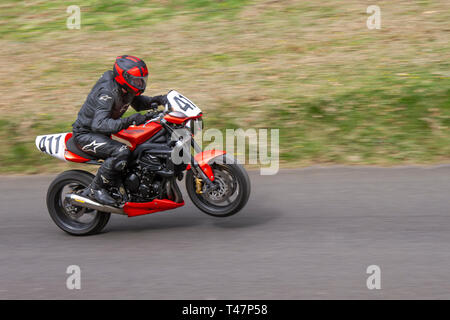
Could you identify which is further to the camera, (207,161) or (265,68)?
(265,68)

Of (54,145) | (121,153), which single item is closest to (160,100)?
(121,153)

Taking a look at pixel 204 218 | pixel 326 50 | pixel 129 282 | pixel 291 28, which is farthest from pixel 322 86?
pixel 129 282

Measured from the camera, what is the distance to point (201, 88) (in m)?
10.6

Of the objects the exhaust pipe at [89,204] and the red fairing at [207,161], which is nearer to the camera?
the red fairing at [207,161]

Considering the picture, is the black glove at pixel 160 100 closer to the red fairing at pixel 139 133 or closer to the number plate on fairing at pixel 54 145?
the red fairing at pixel 139 133

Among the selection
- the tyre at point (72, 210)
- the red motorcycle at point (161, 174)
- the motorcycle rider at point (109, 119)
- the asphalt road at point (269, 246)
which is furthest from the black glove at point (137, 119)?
the asphalt road at point (269, 246)

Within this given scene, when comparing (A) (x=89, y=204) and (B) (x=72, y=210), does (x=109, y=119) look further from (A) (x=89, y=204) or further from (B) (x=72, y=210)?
(B) (x=72, y=210)

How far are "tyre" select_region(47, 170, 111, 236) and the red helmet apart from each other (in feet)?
3.50

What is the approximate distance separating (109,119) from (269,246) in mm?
1992

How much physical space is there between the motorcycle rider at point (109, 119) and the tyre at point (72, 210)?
0.18m

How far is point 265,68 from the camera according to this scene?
11.1m

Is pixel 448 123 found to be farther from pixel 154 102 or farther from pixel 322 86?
pixel 154 102

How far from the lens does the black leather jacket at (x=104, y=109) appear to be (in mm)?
6004

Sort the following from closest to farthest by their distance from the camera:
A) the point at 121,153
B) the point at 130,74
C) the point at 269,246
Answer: the point at 269,246 < the point at 130,74 < the point at 121,153
